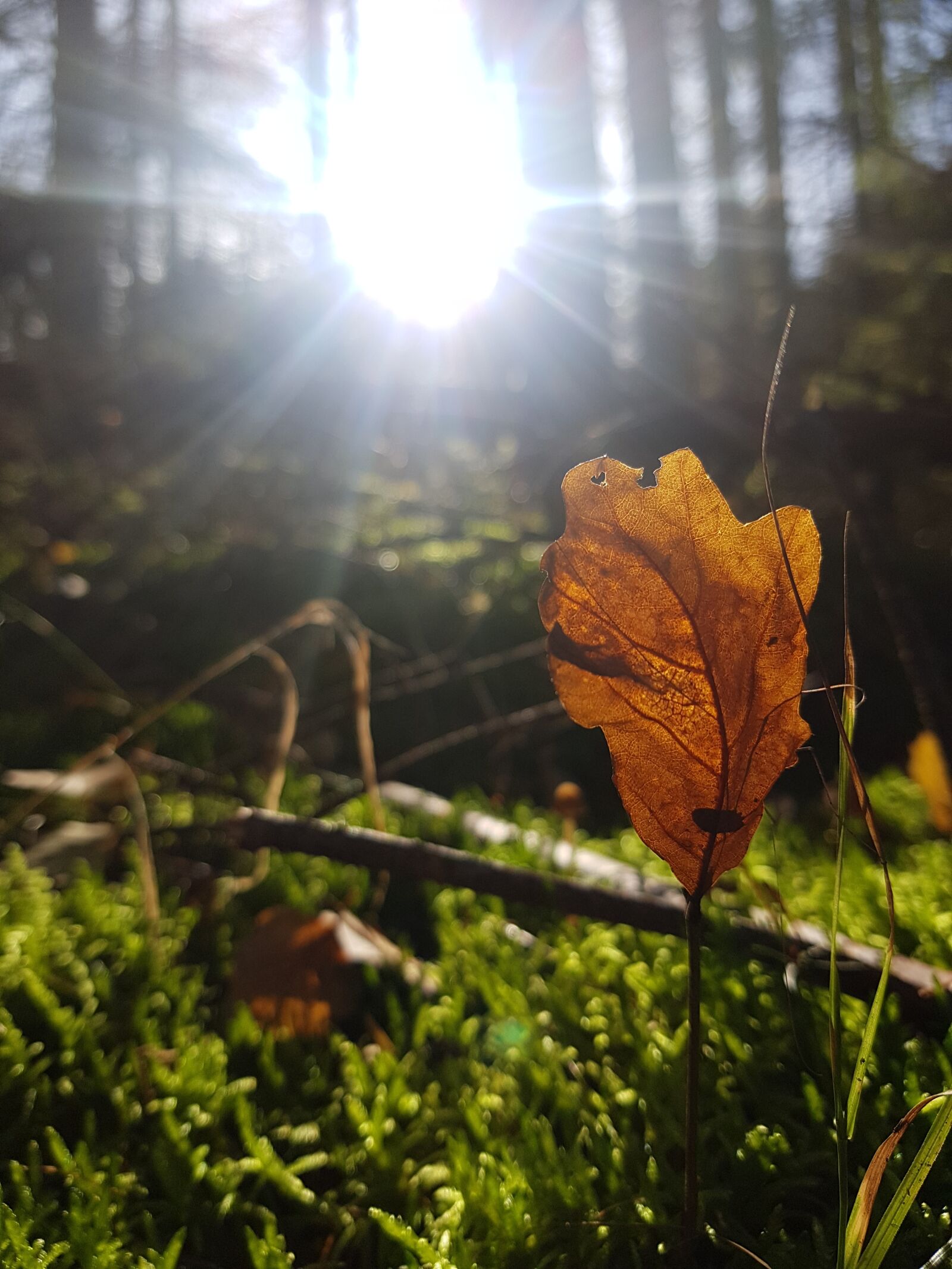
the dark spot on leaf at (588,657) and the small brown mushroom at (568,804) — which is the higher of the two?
the dark spot on leaf at (588,657)

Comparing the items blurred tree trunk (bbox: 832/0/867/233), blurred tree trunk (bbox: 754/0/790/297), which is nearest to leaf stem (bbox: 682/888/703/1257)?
blurred tree trunk (bbox: 832/0/867/233)

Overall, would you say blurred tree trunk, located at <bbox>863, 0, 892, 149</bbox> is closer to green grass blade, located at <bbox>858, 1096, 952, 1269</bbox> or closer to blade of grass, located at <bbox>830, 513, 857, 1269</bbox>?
blade of grass, located at <bbox>830, 513, 857, 1269</bbox>

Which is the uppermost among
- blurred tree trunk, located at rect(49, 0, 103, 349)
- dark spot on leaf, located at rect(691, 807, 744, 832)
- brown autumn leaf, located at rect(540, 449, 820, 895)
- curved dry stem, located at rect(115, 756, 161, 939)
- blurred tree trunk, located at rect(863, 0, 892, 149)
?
blurred tree trunk, located at rect(49, 0, 103, 349)

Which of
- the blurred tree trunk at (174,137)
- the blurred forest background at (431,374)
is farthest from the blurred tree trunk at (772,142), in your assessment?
the blurred tree trunk at (174,137)

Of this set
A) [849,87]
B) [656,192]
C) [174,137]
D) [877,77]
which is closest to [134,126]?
[174,137]

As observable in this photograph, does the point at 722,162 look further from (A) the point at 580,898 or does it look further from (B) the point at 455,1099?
(B) the point at 455,1099

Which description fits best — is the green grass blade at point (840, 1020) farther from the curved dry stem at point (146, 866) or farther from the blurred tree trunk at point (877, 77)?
the blurred tree trunk at point (877, 77)
